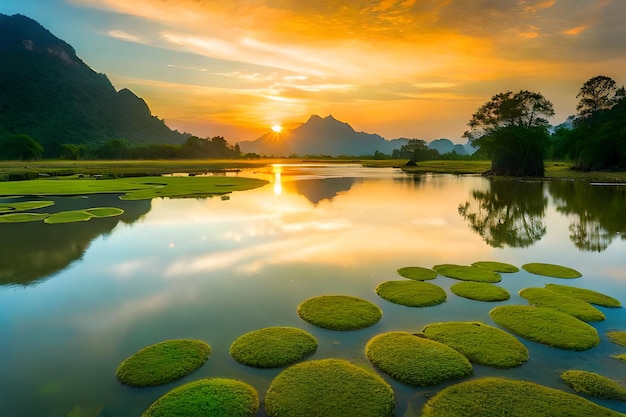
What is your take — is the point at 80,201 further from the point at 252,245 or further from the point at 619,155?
the point at 619,155

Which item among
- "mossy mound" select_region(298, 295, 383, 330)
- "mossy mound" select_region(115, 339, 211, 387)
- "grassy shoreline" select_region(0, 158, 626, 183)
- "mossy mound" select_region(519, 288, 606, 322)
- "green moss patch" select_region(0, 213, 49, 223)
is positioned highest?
"grassy shoreline" select_region(0, 158, 626, 183)

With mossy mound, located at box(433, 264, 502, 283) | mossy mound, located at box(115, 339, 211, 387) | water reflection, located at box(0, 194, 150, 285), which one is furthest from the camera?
water reflection, located at box(0, 194, 150, 285)

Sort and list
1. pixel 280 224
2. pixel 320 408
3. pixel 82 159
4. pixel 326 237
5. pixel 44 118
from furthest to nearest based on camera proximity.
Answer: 1. pixel 44 118
2. pixel 82 159
3. pixel 280 224
4. pixel 326 237
5. pixel 320 408

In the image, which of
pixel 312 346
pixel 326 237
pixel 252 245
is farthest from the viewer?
pixel 326 237

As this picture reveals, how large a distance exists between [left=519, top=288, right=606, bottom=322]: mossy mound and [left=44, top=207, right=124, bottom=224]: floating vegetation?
28.6 meters

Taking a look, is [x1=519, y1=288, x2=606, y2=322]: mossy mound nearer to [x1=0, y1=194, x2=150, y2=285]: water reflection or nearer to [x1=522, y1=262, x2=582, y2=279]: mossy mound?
[x1=522, y1=262, x2=582, y2=279]: mossy mound

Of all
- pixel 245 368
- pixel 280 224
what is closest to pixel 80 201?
pixel 280 224

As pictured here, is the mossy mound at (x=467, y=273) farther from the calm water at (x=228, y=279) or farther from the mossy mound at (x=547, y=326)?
the mossy mound at (x=547, y=326)

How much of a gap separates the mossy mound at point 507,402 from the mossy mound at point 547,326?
2.67 meters

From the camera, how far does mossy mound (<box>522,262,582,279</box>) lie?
15.6 m

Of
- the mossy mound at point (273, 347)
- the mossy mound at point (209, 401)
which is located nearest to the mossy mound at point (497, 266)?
the mossy mound at point (273, 347)

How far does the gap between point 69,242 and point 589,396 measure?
2370 centimetres

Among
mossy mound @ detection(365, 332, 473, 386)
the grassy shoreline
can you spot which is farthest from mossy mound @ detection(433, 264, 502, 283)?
the grassy shoreline

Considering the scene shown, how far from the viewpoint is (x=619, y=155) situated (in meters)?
72.7
